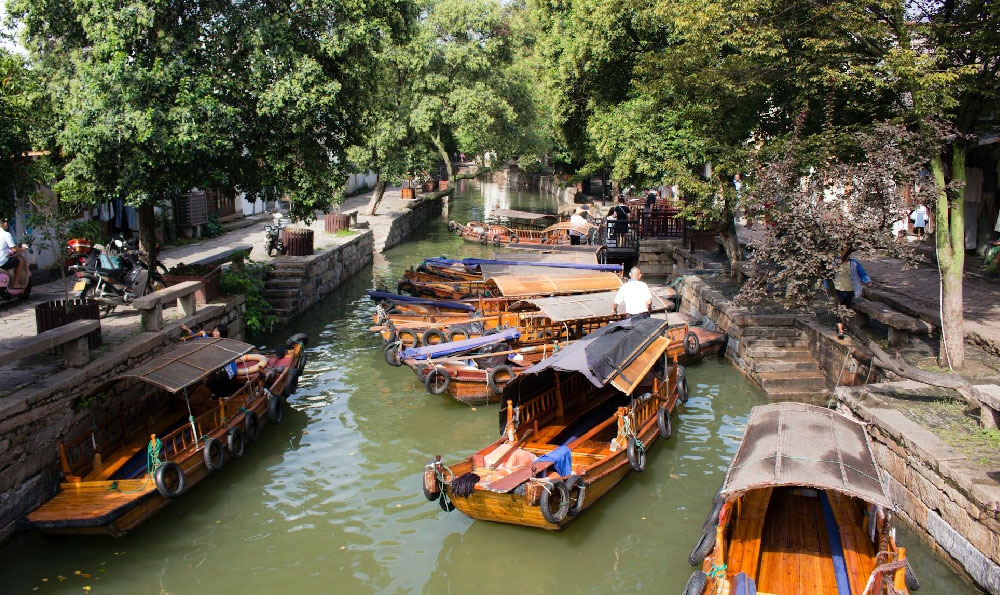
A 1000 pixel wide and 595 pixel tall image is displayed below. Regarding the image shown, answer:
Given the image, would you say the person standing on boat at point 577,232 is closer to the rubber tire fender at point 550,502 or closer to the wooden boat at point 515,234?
the wooden boat at point 515,234

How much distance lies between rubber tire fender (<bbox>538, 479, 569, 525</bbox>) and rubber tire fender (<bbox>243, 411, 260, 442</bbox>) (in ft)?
16.3

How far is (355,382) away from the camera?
1391cm

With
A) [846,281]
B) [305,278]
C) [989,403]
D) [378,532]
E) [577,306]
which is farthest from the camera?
→ [305,278]

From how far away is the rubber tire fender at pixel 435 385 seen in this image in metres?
12.2

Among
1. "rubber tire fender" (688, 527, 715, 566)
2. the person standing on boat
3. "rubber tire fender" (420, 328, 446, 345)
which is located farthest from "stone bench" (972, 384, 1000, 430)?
the person standing on boat

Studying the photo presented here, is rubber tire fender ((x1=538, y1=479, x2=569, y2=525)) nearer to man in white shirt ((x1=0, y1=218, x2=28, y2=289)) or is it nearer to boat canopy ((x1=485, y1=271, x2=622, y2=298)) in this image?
boat canopy ((x1=485, y1=271, x2=622, y2=298))

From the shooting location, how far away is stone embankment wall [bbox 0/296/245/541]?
26.3 ft

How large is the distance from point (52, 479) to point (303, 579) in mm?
3700

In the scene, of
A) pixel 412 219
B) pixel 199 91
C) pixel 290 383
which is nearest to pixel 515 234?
pixel 412 219

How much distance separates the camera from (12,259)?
12.8 meters

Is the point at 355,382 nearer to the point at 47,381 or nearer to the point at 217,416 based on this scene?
the point at 217,416

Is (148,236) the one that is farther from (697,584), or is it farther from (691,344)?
(697,584)

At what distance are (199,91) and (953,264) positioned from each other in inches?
507

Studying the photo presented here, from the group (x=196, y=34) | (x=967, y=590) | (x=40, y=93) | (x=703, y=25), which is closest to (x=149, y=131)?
(x=40, y=93)
